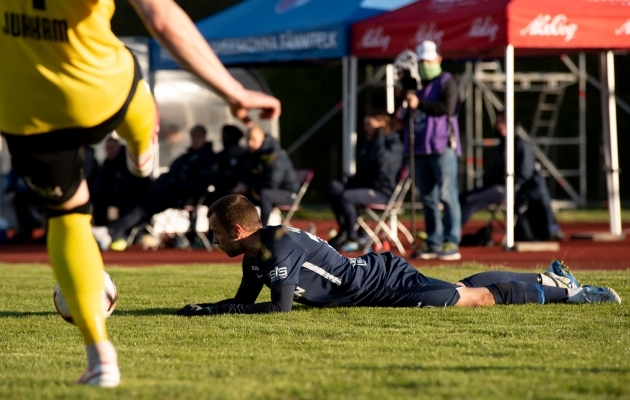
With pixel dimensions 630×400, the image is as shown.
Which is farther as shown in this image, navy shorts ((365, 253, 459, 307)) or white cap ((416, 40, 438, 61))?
white cap ((416, 40, 438, 61))

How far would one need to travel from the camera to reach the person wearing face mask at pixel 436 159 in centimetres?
1259

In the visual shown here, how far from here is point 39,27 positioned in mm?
4070

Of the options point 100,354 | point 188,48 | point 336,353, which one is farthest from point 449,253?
point 188,48

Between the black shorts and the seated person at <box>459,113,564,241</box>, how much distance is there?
34.8ft

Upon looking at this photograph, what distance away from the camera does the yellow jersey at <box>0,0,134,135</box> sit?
13.3ft

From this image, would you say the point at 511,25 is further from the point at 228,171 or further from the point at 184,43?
the point at 184,43

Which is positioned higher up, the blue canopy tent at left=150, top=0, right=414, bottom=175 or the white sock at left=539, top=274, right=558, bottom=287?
the blue canopy tent at left=150, top=0, right=414, bottom=175

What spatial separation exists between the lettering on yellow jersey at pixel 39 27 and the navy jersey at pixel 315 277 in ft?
9.35

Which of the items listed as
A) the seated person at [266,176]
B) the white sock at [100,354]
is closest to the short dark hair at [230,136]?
the seated person at [266,176]

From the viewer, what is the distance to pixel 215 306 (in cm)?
698

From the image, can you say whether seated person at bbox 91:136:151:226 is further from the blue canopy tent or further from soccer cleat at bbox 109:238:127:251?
the blue canopy tent

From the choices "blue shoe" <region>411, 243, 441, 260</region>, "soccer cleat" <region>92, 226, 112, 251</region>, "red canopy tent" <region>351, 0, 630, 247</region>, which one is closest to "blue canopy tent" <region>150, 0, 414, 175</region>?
"red canopy tent" <region>351, 0, 630, 247</region>

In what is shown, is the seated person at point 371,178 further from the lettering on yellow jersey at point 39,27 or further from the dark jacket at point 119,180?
the lettering on yellow jersey at point 39,27

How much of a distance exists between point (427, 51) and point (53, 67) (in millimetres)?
8946
